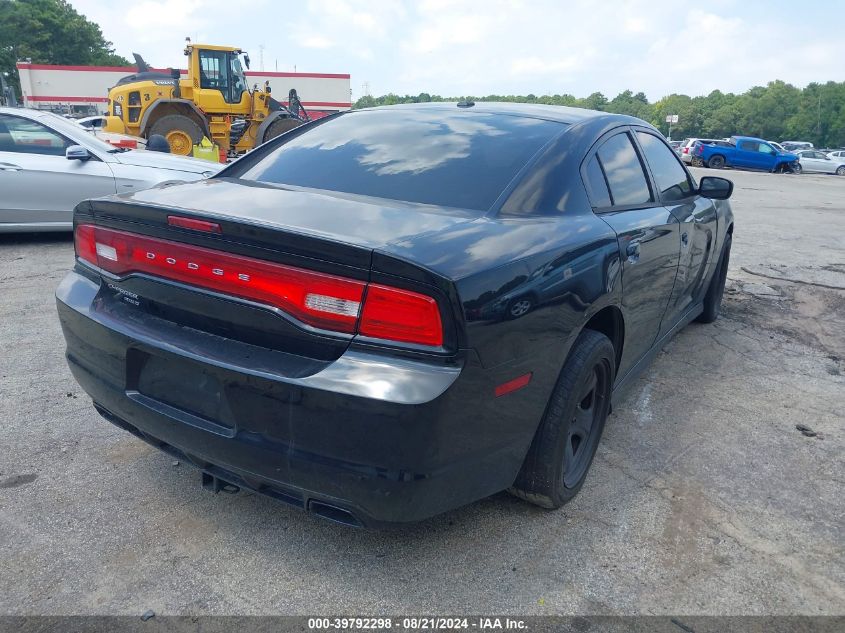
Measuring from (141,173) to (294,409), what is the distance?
635cm

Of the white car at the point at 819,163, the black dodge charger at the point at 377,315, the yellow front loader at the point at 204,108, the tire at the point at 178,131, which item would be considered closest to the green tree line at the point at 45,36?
the yellow front loader at the point at 204,108

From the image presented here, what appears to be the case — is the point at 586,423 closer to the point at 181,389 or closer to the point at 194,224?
the point at 181,389

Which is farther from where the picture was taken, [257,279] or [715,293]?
[715,293]

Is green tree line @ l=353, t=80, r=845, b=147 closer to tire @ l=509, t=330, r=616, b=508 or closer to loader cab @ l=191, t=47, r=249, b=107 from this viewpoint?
loader cab @ l=191, t=47, r=249, b=107

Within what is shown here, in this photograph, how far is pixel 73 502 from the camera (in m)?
2.59

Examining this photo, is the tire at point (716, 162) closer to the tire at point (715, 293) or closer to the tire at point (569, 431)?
the tire at point (715, 293)

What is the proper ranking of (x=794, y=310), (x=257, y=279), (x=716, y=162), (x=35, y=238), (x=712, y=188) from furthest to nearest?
(x=716, y=162) → (x=35, y=238) → (x=794, y=310) → (x=712, y=188) → (x=257, y=279)

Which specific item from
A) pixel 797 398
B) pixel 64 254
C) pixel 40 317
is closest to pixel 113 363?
pixel 40 317

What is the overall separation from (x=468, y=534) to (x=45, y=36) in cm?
7787

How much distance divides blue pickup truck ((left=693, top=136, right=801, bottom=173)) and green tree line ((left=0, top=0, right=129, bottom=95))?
58412 millimetres

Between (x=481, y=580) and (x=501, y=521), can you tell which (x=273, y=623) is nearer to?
(x=481, y=580)

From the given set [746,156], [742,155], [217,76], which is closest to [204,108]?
[217,76]

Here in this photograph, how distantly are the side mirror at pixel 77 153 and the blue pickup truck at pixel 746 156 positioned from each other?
30.7 metres

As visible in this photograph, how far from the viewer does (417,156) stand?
2844mm
